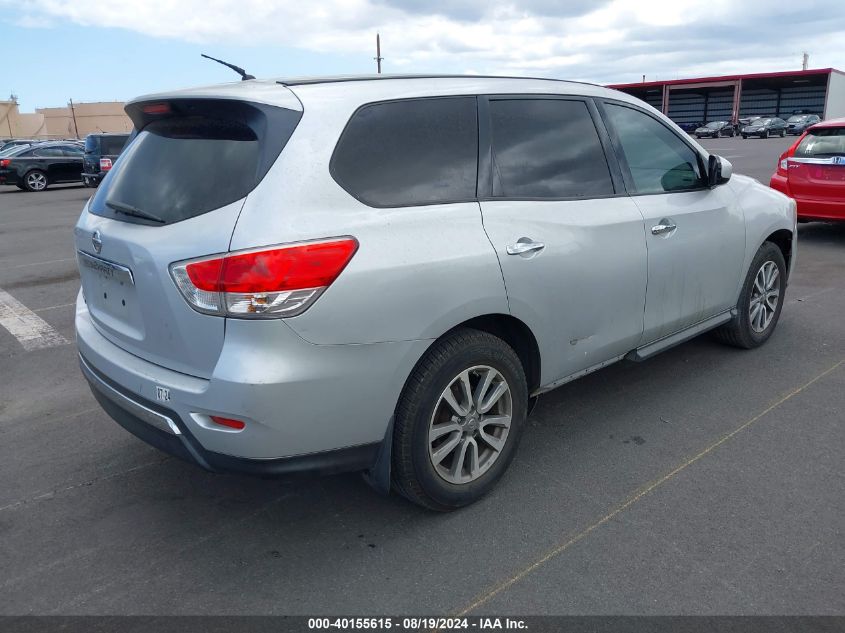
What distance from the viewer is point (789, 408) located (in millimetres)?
4168

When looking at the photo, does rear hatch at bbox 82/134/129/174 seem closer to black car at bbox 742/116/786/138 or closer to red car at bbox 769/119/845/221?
red car at bbox 769/119/845/221

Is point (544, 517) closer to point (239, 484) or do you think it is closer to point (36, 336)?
point (239, 484)

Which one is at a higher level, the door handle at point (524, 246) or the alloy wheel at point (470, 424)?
the door handle at point (524, 246)

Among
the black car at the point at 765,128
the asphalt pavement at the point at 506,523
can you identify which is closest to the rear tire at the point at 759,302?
the asphalt pavement at the point at 506,523

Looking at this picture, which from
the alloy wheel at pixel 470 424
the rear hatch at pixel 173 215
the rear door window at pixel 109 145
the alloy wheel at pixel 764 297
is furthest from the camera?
the rear door window at pixel 109 145

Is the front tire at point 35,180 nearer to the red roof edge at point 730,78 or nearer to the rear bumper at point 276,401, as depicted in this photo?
the rear bumper at point 276,401

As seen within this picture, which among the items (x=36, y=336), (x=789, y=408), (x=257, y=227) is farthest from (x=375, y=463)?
(x=36, y=336)

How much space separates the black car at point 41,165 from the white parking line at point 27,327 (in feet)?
58.4

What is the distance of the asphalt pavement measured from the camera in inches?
103

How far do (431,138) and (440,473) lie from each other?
1.43 meters

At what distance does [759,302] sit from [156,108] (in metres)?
4.17

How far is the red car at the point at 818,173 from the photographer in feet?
29.0

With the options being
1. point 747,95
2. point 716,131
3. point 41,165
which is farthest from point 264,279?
point 747,95

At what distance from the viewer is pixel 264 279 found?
2.45 metres
